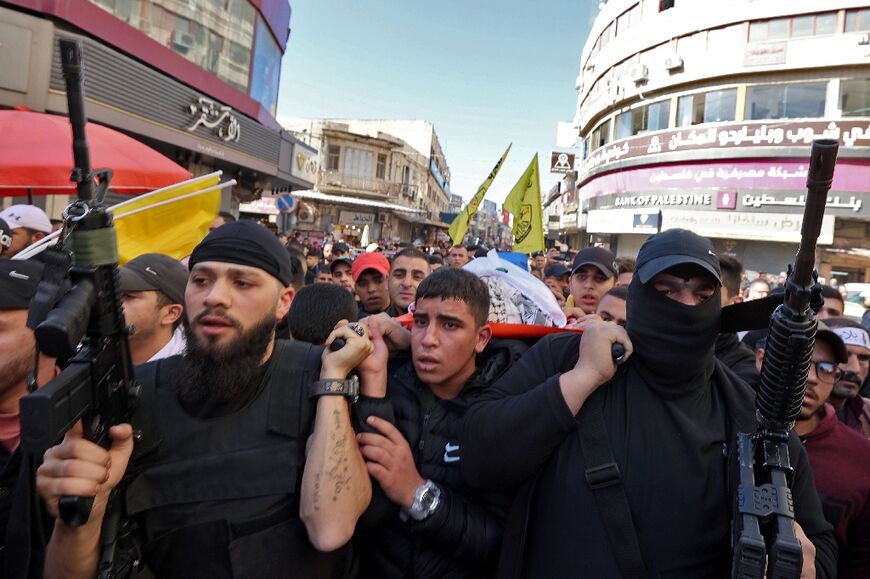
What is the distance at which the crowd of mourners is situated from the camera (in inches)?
57.1

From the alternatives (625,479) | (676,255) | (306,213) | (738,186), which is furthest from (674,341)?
(306,213)

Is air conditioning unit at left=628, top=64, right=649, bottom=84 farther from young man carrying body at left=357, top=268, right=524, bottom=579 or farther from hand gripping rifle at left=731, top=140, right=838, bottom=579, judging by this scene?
hand gripping rifle at left=731, top=140, right=838, bottom=579

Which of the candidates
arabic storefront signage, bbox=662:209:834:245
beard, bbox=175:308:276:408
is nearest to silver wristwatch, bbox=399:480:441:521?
beard, bbox=175:308:276:408

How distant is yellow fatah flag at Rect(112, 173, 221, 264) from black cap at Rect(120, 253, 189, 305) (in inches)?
20.2

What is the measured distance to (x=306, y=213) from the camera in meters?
32.3

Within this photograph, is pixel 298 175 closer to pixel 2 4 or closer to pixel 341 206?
pixel 2 4

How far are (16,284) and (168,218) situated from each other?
5.23 feet

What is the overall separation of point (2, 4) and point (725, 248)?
22882 mm

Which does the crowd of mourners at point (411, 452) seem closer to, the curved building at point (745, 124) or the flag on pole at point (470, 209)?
the flag on pole at point (470, 209)

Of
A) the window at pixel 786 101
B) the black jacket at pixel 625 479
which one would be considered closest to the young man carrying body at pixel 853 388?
the black jacket at pixel 625 479

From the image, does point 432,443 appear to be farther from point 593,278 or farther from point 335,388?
point 593,278

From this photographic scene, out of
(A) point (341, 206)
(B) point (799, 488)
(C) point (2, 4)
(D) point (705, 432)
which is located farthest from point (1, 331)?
(A) point (341, 206)

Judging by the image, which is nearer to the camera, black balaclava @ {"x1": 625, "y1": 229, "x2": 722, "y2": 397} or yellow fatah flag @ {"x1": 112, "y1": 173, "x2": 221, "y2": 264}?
black balaclava @ {"x1": 625, "y1": 229, "x2": 722, "y2": 397}

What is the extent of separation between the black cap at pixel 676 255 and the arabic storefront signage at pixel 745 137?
1900 centimetres
